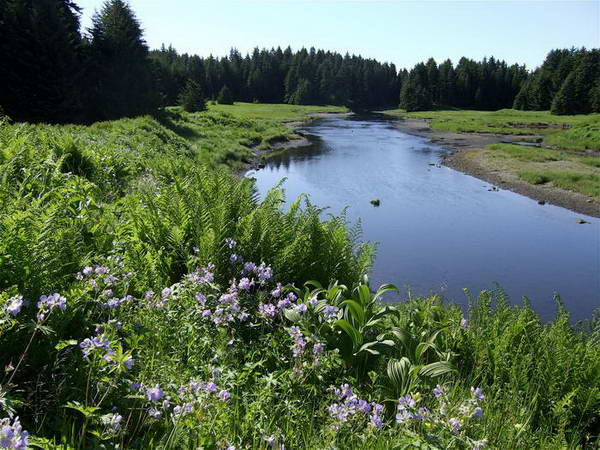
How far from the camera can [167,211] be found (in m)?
5.25

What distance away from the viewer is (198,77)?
92.0 meters

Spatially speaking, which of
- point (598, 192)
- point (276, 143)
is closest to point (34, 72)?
point (276, 143)

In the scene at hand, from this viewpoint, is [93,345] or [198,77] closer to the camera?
[93,345]

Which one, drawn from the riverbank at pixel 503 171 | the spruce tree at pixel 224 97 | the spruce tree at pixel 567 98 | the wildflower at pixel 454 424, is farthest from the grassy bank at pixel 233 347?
the spruce tree at pixel 224 97

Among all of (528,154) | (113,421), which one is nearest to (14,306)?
(113,421)

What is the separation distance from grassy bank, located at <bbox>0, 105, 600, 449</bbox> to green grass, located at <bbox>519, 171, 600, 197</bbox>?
20.2 m

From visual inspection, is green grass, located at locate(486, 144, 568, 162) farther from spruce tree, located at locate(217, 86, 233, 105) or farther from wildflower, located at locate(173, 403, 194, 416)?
spruce tree, located at locate(217, 86, 233, 105)

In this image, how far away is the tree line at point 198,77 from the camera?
94.6ft

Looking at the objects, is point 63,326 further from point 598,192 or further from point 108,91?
point 108,91

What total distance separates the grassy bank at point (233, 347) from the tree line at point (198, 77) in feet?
45.5

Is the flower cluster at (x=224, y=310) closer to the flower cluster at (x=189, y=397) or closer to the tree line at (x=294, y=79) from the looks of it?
the flower cluster at (x=189, y=397)

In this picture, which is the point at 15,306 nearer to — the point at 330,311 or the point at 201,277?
the point at 201,277

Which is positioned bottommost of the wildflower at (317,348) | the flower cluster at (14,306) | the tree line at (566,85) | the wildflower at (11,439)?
the wildflower at (317,348)

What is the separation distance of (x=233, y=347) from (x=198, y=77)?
9595 cm
